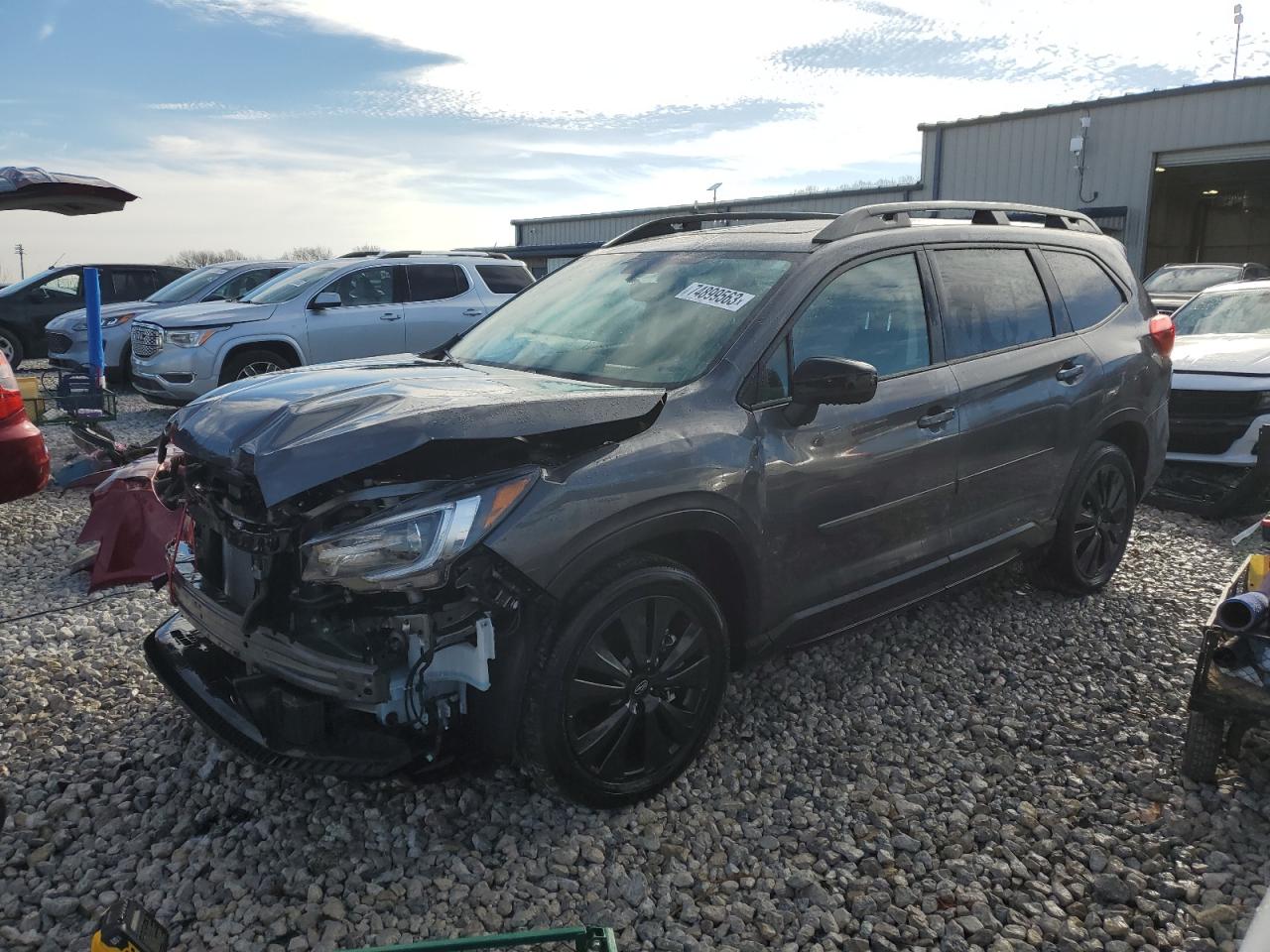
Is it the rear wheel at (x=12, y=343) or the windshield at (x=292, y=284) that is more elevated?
the windshield at (x=292, y=284)

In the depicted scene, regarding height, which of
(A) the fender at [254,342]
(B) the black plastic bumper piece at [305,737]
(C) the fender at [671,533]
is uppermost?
(C) the fender at [671,533]

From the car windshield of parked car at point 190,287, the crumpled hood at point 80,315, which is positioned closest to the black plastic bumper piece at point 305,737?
the crumpled hood at point 80,315

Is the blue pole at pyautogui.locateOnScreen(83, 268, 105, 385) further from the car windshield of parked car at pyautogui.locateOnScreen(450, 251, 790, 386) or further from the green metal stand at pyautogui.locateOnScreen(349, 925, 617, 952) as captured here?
the green metal stand at pyautogui.locateOnScreen(349, 925, 617, 952)

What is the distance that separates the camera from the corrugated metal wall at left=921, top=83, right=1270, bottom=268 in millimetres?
20688

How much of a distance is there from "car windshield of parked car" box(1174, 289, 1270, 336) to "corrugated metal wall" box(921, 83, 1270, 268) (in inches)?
578

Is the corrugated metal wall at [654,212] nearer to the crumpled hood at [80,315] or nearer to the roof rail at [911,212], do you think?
the crumpled hood at [80,315]

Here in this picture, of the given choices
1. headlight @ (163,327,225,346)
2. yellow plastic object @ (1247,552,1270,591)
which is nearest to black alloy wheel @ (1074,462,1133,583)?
yellow plastic object @ (1247,552,1270,591)

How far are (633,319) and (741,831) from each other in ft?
6.05

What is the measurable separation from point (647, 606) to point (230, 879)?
142cm

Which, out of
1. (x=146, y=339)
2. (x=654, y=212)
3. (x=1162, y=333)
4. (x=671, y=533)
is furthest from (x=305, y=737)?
(x=654, y=212)

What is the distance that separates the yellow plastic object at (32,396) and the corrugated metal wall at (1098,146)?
21.8 metres

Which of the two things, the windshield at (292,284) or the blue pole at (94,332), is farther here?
the windshield at (292,284)

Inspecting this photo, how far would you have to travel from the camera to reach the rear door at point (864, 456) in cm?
329

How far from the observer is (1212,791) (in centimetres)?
322
